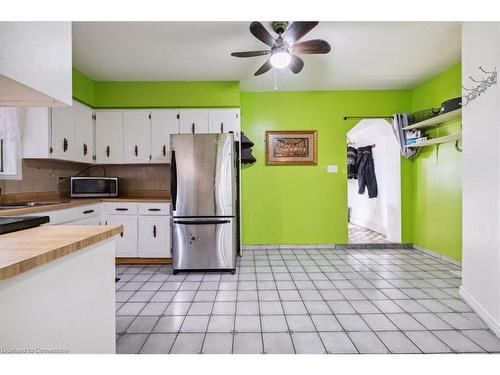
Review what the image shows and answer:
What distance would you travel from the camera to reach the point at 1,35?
2.63ft

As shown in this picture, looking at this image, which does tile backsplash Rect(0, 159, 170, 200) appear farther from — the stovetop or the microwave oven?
the stovetop

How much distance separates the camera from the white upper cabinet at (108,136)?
3730 millimetres

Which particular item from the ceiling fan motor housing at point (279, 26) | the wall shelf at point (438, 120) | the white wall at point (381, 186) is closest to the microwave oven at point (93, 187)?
the ceiling fan motor housing at point (279, 26)

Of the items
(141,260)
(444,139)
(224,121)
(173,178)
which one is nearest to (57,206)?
(173,178)

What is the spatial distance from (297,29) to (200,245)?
2428 millimetres

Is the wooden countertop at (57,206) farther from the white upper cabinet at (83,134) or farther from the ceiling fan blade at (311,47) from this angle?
the ceiling fan blade at (311,47)

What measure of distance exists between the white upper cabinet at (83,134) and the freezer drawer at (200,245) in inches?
61.1

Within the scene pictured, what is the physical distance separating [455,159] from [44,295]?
13.4 ft

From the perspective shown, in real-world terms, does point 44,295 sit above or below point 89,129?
below

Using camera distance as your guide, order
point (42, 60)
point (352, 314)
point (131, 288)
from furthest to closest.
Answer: point (131, 288), point (352, 314), point (42, 60)

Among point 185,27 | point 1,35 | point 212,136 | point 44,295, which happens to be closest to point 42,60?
point 1,35

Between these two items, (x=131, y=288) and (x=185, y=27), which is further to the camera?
(x=131, y=288)

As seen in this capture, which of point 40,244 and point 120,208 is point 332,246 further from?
point 40,244

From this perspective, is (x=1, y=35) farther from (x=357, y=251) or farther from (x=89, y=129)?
(x=357, y=251)
